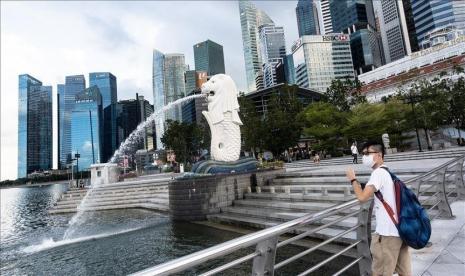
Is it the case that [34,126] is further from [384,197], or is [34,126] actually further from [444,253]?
[384,197]

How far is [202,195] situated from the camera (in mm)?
13125

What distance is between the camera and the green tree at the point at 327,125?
32.8 metres

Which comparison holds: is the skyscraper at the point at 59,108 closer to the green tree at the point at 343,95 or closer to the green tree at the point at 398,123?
the green tree at the point at 343,95

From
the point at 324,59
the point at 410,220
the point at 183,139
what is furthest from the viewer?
the point at 324,59

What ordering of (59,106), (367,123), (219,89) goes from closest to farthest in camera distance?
1. (219,89)
2. (367,123)
3. (59,106)

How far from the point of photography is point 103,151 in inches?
5625

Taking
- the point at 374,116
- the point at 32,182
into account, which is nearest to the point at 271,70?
the point at 32,182

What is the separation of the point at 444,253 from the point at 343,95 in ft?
120

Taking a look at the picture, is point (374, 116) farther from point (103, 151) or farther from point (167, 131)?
point (103, 151)

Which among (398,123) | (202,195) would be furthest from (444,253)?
(398,123)

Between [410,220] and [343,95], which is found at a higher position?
[343,95]

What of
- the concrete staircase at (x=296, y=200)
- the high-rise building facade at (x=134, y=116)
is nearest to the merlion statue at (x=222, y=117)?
the concrete staircase at (x=296, y=200)

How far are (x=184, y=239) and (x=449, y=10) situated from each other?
118 metres

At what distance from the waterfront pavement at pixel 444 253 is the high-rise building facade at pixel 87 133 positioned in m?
137
